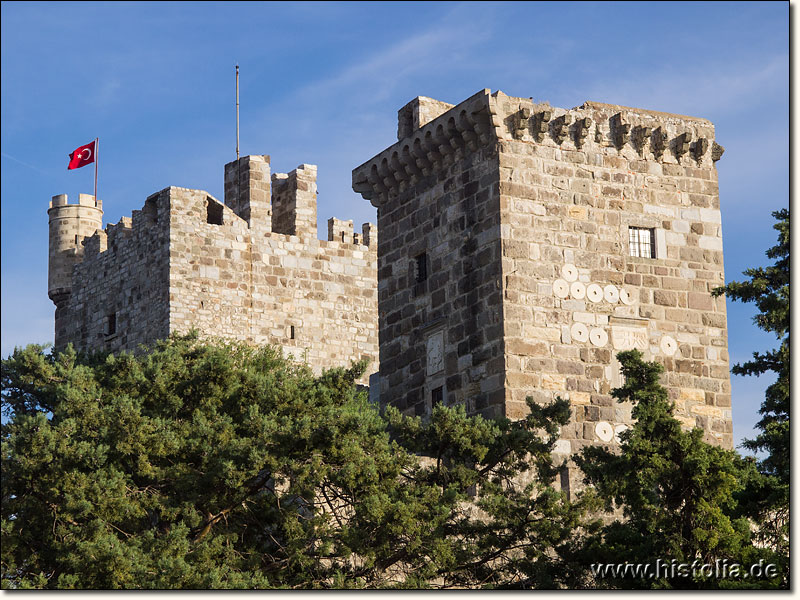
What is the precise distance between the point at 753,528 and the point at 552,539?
3095 mm

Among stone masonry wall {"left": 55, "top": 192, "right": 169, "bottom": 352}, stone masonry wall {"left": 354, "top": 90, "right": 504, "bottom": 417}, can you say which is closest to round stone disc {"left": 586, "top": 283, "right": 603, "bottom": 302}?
stone masonry wall {"left": 354, "top": 90, "right": 504, "bottom": 417}

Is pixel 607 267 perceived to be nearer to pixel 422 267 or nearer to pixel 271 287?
pixel 422 267

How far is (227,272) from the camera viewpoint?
34.6 metres

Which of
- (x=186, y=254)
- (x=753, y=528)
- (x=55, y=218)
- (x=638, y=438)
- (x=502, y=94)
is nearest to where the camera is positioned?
(x=638, y=438)

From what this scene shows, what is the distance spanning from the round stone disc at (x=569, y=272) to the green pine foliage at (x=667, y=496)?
13.6 ft

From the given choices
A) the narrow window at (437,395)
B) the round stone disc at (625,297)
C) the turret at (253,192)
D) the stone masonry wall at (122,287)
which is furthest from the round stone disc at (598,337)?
the turret at (253,192)

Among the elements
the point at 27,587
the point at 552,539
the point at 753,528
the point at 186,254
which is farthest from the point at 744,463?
the point at 186,254

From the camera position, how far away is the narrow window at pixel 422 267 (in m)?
27.6

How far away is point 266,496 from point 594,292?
21.8ft

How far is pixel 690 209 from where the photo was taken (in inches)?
1091

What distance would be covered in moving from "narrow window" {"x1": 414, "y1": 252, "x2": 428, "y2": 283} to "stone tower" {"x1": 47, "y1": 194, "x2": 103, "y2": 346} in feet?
39.5

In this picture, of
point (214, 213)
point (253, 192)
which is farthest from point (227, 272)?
point (253, 192)

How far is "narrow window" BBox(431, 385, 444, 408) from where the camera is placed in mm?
26641

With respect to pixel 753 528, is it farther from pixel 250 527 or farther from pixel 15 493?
pixel 15 493
